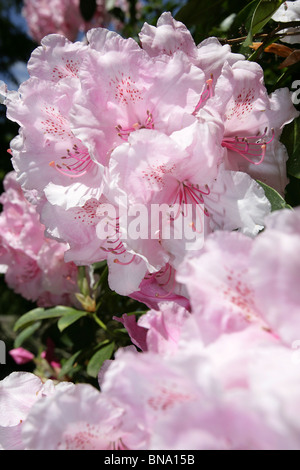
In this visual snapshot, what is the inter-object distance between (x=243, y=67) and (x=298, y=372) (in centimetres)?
50

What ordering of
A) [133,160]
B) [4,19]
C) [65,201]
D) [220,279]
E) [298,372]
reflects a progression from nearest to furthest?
1. [298,372]
2. [220,279]
3. [133,160]
4. [65,201]
5. [4,19]

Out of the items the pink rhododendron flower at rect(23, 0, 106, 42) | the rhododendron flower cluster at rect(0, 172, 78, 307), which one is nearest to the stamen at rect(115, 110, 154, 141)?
the rhododendron flower cluster at rect(0, 172, 78, 307)

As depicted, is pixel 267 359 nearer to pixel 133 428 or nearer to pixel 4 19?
pixel 133 428

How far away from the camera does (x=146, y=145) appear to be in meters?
0.67

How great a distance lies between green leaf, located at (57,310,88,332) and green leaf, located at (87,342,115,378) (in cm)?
12

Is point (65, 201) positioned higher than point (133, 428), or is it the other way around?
point (65, 201)

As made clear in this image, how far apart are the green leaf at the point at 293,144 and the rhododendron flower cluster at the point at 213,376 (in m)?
0.30

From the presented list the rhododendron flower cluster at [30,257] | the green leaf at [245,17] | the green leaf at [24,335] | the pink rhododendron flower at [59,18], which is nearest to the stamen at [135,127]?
the green leaf at [245,17]

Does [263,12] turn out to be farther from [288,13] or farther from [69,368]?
[69,368]

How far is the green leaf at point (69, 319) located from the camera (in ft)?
4.28

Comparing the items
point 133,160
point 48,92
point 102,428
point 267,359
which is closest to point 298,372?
point 267,359

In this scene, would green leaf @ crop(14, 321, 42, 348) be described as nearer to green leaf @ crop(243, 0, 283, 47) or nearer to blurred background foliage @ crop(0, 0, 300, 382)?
blurred background foliage @ crop(0, 0, 300, 382)

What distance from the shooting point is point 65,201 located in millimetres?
774

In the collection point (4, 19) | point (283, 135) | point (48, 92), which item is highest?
point (48, 92)
